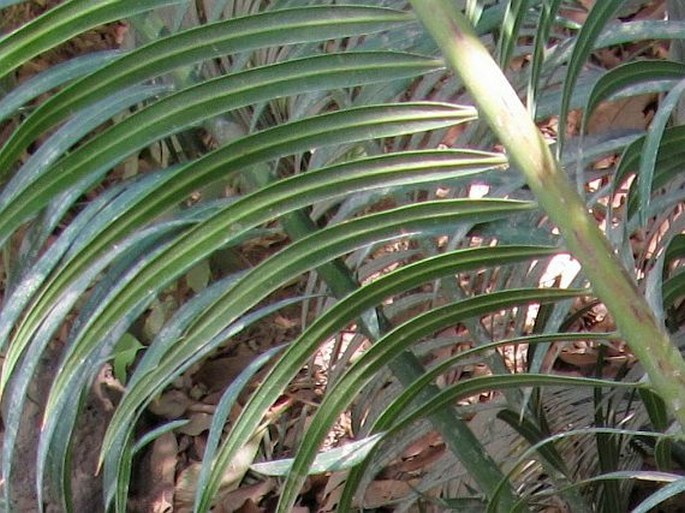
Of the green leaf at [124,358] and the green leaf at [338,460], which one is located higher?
the green leaf at [124,358]

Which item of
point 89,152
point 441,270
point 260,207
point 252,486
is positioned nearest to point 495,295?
point 441,270

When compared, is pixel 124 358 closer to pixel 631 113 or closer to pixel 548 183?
pixel 631 113

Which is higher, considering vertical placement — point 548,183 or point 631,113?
point 631,113

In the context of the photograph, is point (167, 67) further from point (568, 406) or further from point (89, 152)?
Result: point (568, 406)

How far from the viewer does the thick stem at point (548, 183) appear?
0.62 m

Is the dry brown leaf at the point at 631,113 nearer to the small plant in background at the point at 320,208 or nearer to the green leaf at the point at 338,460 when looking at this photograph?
the small plant in background at the point at 320,208

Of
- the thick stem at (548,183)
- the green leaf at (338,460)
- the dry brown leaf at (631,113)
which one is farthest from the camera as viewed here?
the dry brown leaf at (631,113)

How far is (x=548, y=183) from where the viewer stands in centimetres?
62

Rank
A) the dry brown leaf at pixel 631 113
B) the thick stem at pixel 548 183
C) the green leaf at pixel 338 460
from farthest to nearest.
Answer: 1. the dry brown leaf at pixel 631 113
2. the green leaf at pixel 338 460
3. the thick stem at pixel 548 183

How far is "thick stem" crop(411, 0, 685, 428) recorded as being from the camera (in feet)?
2.04

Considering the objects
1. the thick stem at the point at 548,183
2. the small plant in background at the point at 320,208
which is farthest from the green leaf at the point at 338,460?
the thick stem at the point at 548,183

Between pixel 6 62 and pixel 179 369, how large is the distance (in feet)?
0.72

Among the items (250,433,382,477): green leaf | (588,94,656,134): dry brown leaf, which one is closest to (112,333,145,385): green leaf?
(588,94,656,134): dry brown leaf

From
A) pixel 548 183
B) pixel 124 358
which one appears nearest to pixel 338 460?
pixel 548 183
